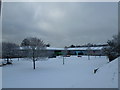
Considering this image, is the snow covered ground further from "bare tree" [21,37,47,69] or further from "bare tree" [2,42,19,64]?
"bare tree" [2,42,19,64]

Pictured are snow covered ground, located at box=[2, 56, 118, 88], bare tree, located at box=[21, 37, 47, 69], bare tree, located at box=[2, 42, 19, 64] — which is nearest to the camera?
snow covered ground, located at box=[2, 56, 118, 88]

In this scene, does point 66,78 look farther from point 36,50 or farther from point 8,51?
point 8,51

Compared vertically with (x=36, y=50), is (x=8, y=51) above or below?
below

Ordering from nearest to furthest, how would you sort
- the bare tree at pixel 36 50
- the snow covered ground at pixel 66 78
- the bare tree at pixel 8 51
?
the snow covered ground at pixel 66 78 → the bare tree at pixel 36 50 → the bare tree at pixel 8 51

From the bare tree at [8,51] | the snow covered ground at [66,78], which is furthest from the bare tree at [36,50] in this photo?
the bare tree at [8,51]

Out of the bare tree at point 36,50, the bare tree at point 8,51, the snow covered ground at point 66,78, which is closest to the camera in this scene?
the snow covered ground at point 66,78

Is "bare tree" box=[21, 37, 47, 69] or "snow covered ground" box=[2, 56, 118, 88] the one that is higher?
"bare tree" box=[21, 37, 47, 69]

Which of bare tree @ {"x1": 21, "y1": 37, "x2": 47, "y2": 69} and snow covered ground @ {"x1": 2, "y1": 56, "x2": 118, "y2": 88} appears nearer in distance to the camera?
snow covered ground @ {"x1": 2, "y1": 56, "x2": 118, "y2": 88}

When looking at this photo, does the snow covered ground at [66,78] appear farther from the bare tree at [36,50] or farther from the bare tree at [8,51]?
the bare tree at [8,51]

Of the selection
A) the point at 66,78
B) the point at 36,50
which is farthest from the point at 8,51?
the point at 66,78

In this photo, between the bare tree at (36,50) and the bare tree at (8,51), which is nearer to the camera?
the bare tree at (36,50)

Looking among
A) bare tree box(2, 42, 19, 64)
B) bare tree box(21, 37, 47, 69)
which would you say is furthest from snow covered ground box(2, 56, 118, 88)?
bare tree box(2, 42, 19, 64)

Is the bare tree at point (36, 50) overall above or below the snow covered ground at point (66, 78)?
above

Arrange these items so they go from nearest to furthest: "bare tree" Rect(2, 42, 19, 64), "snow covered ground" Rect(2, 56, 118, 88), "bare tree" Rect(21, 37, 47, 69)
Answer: "snow covered ground" Rect(2, 56, 118, 88) < "bare tree" Rect(21, 37, 47, 69) < "bare tree" Rect(2, 42, 19, 64)
